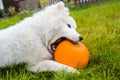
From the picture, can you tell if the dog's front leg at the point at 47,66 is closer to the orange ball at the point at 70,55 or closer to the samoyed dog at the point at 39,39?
the samoyed dog at the point at 39,39

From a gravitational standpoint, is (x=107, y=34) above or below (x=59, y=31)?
below

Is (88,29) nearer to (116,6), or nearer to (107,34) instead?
(107,34)

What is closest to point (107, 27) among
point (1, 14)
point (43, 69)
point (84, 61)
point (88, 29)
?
point (88, 29)

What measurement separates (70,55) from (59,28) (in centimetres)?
31

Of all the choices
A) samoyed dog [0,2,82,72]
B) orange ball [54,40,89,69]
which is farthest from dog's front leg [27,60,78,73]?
orange ball [54,40,89,69]

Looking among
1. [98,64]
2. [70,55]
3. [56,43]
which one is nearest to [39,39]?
[56,43]

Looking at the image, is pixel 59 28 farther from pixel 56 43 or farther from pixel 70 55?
pixel 70 55

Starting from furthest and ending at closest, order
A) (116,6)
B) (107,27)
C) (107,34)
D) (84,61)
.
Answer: (116,6) → (107,27) → (107,34) → (84,61)

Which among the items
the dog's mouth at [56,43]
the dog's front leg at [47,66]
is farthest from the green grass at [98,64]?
the dog's mouth at [56,43]

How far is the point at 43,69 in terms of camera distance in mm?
3193

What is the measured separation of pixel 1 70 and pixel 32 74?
1.10 feet

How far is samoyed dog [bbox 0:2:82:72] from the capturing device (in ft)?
10.5

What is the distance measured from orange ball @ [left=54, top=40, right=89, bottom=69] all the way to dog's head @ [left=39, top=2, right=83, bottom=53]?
7cm

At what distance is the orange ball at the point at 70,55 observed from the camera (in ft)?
10.8
